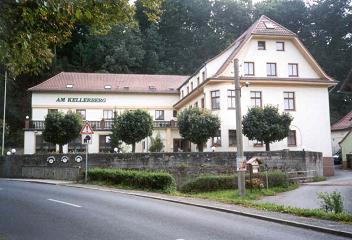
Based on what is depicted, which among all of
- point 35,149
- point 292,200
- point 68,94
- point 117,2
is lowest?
point 292,200

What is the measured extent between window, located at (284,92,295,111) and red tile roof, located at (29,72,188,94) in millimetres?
16700

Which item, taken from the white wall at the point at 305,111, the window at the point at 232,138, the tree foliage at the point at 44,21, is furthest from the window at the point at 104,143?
the tree foliage at the point at 44,21

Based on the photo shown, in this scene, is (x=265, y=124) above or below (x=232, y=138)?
above

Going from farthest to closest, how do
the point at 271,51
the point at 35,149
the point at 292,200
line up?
1. the point at 35,149
2. the point at 271,51
3. the point at 292,200

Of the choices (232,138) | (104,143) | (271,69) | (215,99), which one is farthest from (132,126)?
(271,69)

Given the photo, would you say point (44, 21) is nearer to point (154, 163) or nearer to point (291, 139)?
point (154, 163)

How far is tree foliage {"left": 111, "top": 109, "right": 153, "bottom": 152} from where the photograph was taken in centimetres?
3653

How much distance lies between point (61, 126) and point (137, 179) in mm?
15768

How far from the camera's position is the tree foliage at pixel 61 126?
36500mm

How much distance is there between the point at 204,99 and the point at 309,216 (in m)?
27.7

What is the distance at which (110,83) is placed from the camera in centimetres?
5444

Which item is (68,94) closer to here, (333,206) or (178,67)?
(178,67)

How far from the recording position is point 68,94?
2037 inches

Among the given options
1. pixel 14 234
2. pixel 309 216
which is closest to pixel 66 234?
pixel 14 234
